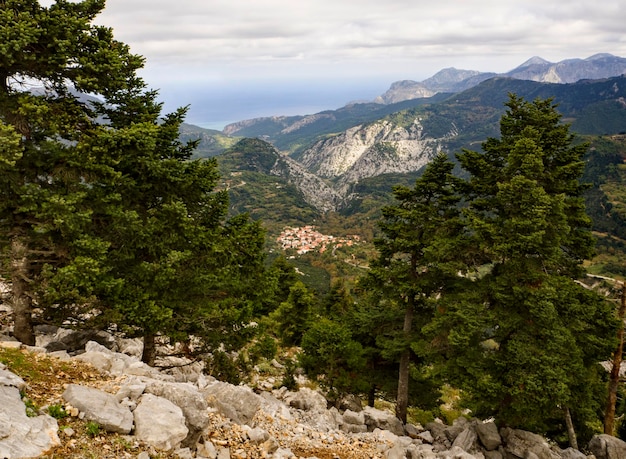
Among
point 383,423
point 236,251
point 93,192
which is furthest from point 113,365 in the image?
point 383,423

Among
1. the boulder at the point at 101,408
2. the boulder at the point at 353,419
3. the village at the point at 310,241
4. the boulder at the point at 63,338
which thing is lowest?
the village at the point at 310,241

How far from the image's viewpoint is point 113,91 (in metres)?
12.8

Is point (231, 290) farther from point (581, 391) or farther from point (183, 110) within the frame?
point (581, 391)

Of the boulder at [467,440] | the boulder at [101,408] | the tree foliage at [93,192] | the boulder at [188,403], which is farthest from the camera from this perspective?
the boulder at [467,440]

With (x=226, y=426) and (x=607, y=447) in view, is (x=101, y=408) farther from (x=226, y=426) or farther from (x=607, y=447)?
(x=607, y=447)

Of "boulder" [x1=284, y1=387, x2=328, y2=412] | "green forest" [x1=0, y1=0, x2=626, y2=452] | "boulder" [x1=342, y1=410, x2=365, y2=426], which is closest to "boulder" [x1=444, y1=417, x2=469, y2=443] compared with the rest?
"green forest" [x1=0, y1=0, x2=626, y2=452]

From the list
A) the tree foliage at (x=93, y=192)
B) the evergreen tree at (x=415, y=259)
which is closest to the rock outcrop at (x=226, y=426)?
the tree foliage at (x=93, y=192)

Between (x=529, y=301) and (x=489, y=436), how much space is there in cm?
628

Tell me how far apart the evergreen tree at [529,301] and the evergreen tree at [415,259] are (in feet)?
4.26

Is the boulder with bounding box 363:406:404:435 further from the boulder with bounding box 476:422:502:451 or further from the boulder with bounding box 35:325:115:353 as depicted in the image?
the boulder with bounding box 35:325:115:353

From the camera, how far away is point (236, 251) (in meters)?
14.5

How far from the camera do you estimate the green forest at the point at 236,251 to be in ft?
37.7

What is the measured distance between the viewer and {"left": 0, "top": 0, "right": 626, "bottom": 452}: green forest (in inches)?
452

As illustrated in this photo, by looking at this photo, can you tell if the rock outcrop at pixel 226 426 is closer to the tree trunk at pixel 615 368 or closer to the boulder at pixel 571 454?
the boulder at pixel 571 454
